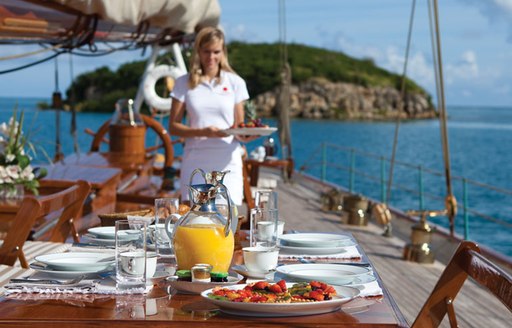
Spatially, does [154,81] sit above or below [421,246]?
above

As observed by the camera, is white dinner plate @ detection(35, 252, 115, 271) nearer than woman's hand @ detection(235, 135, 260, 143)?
Yes

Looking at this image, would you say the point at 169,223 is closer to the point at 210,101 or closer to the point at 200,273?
the point at 200,273

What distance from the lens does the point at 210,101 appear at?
12.7 feet

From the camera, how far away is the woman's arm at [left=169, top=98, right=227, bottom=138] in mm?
3770

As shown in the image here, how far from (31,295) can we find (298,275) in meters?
0.53

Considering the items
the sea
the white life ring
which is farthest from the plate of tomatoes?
the sea

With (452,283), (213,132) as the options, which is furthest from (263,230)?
(213,132)

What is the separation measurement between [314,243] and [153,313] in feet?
2.45

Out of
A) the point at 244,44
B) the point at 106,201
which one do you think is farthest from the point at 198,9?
the point at 244,44

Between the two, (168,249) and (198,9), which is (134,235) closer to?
(168,249)

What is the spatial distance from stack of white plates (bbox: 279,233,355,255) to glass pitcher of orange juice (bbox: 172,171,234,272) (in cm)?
33

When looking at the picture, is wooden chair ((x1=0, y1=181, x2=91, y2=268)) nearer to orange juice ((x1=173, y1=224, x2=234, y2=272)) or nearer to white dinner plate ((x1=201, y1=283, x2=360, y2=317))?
orange juice ((x1=173, y1=224, x2=234, y2=272))

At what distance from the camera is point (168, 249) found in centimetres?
227

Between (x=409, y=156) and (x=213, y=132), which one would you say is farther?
(x=409, y=156)
